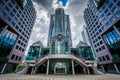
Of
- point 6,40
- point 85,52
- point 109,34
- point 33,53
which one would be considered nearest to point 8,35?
point 6,40

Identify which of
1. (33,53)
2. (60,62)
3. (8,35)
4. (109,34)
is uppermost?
(109,34)

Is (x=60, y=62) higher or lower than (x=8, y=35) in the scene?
lower

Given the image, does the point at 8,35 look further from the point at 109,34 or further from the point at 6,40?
the point at 109,34

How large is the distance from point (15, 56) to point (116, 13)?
45.2 m

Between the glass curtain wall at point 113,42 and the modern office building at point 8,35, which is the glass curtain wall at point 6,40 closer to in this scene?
the modern office building at point 8,35

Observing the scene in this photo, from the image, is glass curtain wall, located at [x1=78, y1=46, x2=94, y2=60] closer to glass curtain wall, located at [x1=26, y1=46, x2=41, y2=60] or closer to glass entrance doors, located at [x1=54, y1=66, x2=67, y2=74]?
glass entrance doors, located at [x1=54, y1=66, x2=67, y2=74]

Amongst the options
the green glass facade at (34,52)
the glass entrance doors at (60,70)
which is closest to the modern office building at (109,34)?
the glass entrance doors at (60,70)

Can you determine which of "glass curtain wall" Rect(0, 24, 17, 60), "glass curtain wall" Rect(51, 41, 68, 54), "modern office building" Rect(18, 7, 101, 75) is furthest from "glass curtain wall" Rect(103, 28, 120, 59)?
"glass curtain wall" Rect(0, 24, 17, 60)

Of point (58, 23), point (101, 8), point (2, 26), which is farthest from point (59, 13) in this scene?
point (2, 26)

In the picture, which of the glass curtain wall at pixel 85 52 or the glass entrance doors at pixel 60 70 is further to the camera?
the glass curtain wall at pixel 85 52

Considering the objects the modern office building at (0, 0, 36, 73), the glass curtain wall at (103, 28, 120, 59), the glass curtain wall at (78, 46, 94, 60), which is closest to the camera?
the modern office building at (0, 0, 36, 73)

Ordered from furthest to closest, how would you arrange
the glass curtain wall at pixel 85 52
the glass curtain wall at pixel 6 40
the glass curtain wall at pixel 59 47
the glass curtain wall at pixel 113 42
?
1. the glass curtain wall at pixel 85 52
2. the glass curtain wall at pixel 113 42
3. the glass curtain wall at pixel 59 47
4. the glass curtain wall at pixel 6 40

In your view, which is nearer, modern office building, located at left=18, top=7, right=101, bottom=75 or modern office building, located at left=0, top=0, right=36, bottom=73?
modern office building, located at left=18, top=7, right=101, bottom=75

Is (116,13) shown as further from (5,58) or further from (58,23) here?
(58,23)
